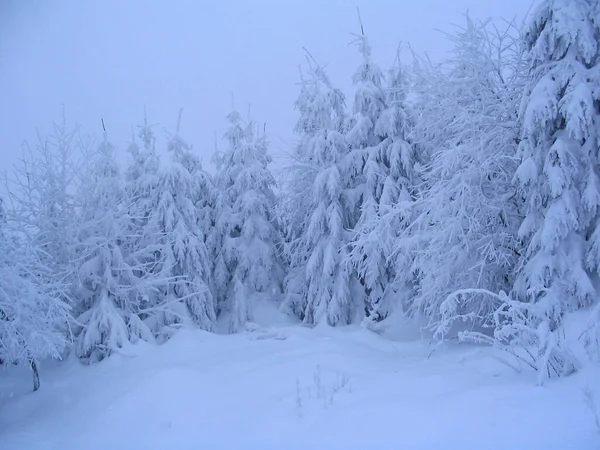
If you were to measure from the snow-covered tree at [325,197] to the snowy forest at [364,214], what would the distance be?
0.08 metres

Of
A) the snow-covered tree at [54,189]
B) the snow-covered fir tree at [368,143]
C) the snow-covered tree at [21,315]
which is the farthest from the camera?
the snow-covered fir tree at [368,143]

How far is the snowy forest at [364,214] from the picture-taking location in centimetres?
827

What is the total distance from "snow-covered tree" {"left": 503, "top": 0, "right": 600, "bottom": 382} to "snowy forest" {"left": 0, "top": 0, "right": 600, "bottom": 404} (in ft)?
0.13

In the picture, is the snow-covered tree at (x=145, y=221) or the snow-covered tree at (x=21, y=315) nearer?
the snow-covered tree at (x=21, y=315)

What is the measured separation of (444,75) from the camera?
13117 millimetres

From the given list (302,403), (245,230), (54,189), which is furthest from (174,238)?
(302,403)

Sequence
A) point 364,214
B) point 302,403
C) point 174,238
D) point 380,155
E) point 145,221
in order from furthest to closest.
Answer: point 145,221 → point 174,238 → point 380,155 → point 364,214 → point 302,403

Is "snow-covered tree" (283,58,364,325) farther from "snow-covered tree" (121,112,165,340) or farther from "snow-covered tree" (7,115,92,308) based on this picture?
"snow-covered tree" (7,115,92,308)

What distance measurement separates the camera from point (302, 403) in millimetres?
6688

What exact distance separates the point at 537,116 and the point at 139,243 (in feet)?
49.2

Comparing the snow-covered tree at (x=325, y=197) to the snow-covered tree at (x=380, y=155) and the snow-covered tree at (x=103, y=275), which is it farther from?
the snow-covered tree at (x=103, y=275)

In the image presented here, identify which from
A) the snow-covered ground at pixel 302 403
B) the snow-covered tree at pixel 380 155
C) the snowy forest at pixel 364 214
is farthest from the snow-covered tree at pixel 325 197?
the snow-covered ground at pixel 302 403

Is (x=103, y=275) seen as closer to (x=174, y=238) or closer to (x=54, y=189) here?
(x=54, y=189)

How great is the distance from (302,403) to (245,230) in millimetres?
15145
